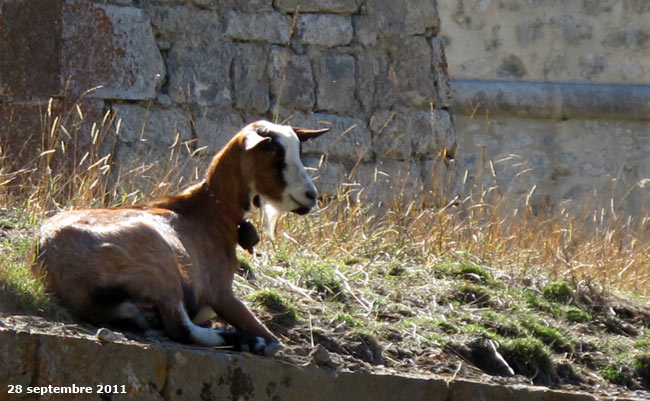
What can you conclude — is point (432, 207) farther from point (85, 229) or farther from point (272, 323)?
point (85, 229)

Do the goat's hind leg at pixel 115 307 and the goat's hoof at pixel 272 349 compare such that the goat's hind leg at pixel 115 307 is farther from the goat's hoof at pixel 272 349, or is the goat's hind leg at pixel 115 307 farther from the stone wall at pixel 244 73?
the stone wall at pixel 244 73

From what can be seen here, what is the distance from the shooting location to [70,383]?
4379 millimetres

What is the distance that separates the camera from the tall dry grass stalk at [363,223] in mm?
7141

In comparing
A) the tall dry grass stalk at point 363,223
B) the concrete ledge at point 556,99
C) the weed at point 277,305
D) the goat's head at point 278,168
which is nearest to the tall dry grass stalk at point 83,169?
the tall dry grass stalk at point 363,223

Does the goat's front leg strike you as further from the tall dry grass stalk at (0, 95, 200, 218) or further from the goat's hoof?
the tall dry grass stalk at (0, 95, 200, 218)

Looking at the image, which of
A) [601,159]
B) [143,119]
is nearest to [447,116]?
[143,119]

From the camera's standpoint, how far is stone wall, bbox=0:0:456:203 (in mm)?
8039

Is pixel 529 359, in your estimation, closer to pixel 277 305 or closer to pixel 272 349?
pixel 277 305

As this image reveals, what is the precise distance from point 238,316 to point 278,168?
0.73 metres

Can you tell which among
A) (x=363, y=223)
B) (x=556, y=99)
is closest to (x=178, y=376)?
(x=363, y=223)

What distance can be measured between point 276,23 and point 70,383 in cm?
487

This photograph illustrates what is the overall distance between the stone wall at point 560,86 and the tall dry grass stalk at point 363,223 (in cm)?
587

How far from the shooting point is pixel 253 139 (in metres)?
5.44

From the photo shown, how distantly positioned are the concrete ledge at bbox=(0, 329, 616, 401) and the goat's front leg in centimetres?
32
